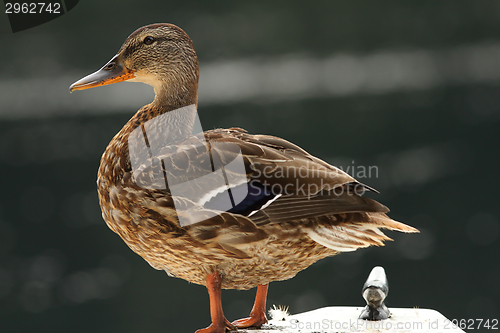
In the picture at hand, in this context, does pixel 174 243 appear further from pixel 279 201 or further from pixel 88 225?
pixel 88 225

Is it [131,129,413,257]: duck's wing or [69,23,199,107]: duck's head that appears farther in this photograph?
[69,23,199,107]: duck's head

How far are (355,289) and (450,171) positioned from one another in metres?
0.94

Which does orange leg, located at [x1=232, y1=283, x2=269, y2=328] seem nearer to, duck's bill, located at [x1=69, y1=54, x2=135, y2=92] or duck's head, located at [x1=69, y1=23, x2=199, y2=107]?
duck's head, located at [x1=69, y1=23, x2=199, y2=107]

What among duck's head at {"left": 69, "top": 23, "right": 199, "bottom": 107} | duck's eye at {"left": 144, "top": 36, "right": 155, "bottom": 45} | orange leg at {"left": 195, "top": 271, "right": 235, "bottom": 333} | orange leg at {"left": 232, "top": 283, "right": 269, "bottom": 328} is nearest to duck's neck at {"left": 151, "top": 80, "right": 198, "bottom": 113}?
duck's head at {"left": 69, "top": 23, "right": 199, "bottom": 107}

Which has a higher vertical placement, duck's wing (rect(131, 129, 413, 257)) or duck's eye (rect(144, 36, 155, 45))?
duck's eye (rect(144, 36, 155, 45))

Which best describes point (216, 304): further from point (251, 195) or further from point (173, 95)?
point (173, 95)

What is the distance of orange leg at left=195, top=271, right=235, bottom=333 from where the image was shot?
121 cm

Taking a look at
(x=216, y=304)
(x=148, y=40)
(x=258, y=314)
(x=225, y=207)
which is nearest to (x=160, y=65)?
(x=148, y=40)

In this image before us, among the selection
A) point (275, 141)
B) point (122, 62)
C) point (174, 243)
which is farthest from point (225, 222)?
point (122, 62)

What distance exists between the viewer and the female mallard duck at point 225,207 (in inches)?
44.5

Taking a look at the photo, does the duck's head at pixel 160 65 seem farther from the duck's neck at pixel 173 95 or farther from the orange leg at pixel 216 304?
the orange leg at pixel 216 304

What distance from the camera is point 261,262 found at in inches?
46.8

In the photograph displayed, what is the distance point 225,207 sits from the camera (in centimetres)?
114

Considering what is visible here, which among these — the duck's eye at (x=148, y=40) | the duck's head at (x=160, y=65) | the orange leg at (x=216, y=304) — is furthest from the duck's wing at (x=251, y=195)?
the duck's eye at (x=148, y=40)
